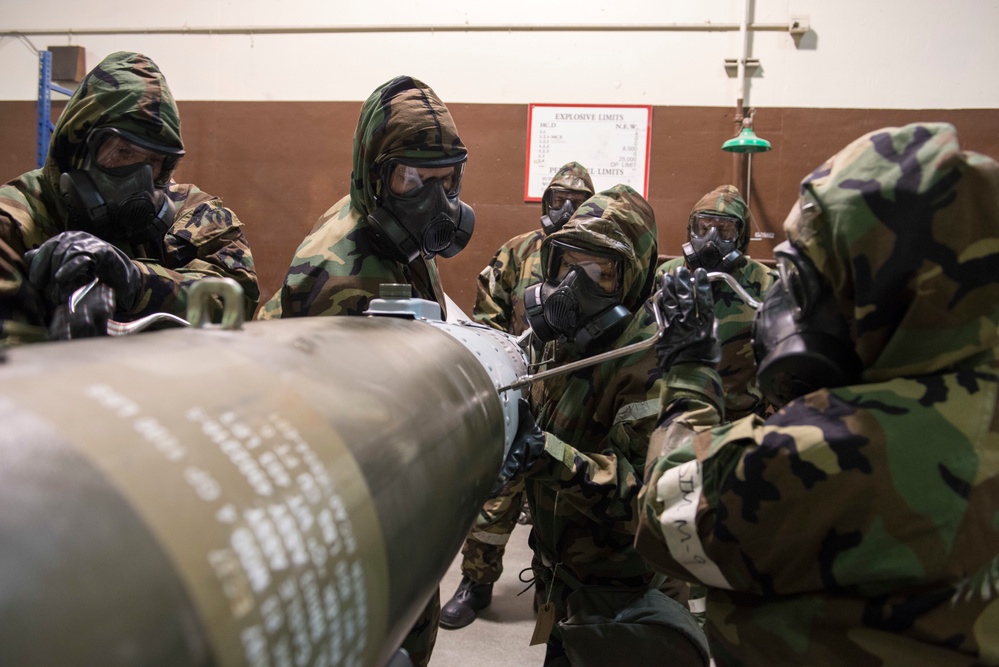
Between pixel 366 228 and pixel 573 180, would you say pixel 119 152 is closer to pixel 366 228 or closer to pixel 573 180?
pixel 366 228

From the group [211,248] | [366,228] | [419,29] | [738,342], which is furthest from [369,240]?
[419,29]

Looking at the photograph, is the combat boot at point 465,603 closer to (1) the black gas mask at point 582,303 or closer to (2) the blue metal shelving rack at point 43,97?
(1) the black gas mask at point 582,303

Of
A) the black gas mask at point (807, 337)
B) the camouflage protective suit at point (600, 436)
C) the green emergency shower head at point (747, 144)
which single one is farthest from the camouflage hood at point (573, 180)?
the black gas mask at point (807, 337)

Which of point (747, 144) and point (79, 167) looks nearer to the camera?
point (79, 167)

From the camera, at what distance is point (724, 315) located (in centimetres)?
337

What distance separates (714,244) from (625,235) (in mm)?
1934

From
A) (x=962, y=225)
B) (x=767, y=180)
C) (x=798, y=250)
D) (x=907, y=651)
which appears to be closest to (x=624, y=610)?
(x=907, y=651)

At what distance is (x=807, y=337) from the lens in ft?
3.47

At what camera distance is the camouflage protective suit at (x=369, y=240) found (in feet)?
5.42

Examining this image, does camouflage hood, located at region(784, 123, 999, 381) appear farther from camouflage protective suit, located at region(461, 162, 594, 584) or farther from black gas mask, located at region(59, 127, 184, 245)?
camouflage protective suit, located at region(461, 162, 594, 584)

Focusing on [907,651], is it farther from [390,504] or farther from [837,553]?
[390,504]

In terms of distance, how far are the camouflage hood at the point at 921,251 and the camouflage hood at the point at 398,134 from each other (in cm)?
97

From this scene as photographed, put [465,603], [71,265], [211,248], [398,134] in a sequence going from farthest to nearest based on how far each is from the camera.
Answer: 1. [465,603]
2. [211,248]
3. [398,134]
4. [71,265]

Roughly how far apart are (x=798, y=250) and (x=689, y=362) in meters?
0.30
